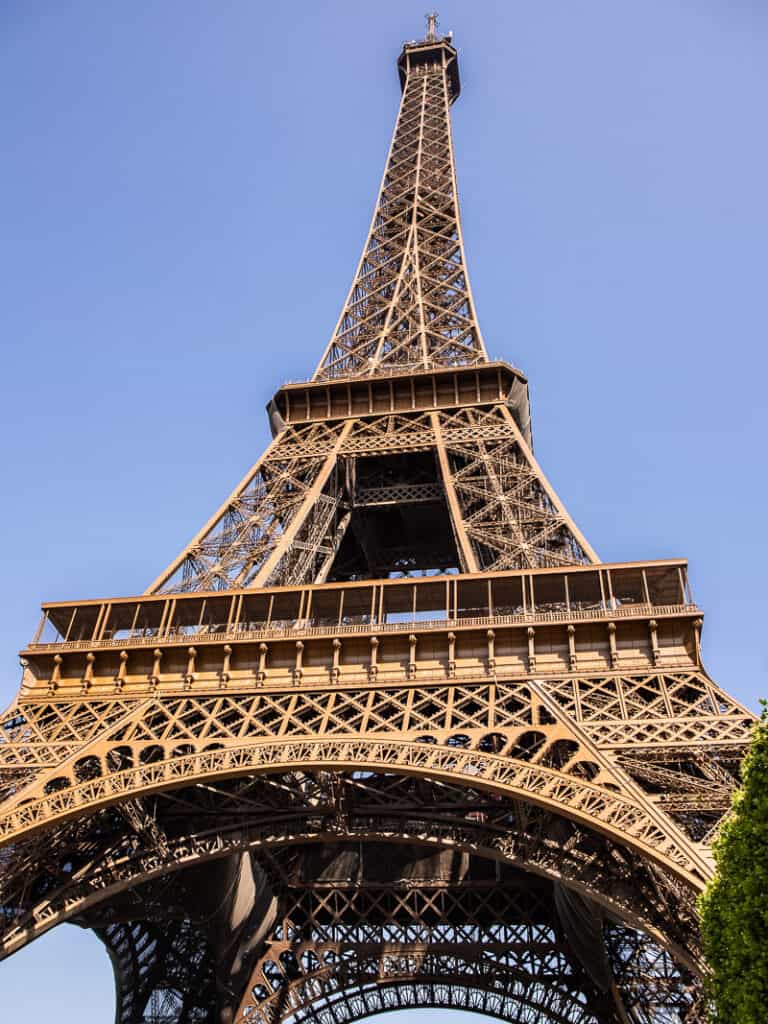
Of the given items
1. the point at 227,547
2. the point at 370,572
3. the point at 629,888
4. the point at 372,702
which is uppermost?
the point at 370,572

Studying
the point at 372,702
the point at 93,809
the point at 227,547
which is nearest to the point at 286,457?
the point at 227,547

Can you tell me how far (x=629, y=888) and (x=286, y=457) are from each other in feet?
53.3

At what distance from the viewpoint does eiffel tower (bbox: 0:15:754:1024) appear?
17.5 metres

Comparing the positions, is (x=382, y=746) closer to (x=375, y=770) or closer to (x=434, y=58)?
(x=375, y=770)

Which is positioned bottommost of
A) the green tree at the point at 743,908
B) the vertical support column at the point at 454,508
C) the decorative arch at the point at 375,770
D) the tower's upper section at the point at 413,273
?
the green tree at the point at 743,908

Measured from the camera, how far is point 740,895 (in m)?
12.5

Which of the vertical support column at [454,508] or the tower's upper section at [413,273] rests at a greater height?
the tower's upper section at [413,273]

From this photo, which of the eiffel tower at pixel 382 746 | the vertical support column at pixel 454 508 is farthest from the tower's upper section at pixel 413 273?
the vertical support column at pixel 454 508

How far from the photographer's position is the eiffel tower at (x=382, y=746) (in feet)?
57.5

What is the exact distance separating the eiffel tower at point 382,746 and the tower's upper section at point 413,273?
0.53 meters

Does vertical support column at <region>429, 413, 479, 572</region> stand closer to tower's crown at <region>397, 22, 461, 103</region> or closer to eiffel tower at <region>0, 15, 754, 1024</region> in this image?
eiffel tower at <region>0, 15, 754, 1024</region>

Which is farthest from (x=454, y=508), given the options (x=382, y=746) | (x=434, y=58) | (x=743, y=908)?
(x=434, y=58)

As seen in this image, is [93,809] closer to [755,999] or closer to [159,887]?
[159,887]

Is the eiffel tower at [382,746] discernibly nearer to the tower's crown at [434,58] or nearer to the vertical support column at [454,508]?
the vertical support column at [454,508]
